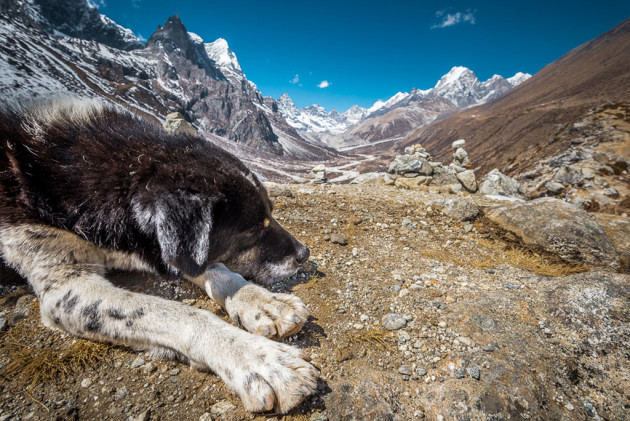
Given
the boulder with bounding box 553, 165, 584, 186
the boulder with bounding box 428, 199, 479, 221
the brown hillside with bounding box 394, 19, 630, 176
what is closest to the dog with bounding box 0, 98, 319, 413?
the boulder with bounding box 428, 199, 479, 221

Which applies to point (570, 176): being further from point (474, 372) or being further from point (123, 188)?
point (123, 188)

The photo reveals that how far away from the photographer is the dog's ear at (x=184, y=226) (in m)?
2.23

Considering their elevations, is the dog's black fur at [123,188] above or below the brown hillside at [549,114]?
below

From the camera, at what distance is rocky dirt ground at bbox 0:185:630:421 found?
5.76 feet

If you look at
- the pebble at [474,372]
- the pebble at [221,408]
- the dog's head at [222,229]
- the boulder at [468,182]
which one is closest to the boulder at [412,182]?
the boulder at [468,182]

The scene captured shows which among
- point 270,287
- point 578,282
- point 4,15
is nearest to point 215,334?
point 270,287

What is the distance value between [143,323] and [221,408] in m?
0.93

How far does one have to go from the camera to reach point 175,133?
10.0 ft

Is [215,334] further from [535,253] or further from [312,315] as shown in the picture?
[535,253]

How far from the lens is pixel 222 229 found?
8.98ft

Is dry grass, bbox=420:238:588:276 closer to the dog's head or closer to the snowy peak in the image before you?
the dog's head

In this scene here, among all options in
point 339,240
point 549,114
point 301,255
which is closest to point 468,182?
point 339,240

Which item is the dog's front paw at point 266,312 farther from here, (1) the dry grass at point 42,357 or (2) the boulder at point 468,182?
(2) the boulder at point 468,182

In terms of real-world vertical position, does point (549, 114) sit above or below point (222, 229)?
above
